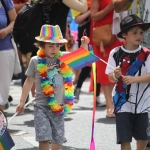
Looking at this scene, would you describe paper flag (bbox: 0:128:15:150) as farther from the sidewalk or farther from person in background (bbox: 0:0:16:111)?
person in background (bbox: 0:0:16:111)

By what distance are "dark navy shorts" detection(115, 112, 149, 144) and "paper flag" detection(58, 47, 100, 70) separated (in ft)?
1.82

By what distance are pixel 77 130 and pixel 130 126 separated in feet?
7.05

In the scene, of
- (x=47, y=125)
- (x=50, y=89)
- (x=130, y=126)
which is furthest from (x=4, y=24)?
(x=130, y=126)

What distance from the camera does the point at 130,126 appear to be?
19.0 ft

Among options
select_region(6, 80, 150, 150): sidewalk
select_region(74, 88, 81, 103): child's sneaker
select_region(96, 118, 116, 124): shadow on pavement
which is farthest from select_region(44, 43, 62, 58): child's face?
select_region(74, 88, 81, 103): child's sneaker

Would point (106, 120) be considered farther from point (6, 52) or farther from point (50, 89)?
point (50, 89)

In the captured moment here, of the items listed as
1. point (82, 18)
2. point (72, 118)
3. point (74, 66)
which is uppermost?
point (74, 66)

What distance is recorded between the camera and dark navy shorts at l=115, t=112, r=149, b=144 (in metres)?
5.74

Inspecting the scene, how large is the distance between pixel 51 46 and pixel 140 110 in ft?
3.58

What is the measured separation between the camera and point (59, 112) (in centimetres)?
609

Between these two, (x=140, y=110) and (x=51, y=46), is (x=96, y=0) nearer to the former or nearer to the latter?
(x=51, y=46)

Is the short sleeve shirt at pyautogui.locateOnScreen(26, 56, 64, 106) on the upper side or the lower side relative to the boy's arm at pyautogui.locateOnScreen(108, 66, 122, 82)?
lower

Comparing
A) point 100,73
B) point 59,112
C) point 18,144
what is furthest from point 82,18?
point 59,112

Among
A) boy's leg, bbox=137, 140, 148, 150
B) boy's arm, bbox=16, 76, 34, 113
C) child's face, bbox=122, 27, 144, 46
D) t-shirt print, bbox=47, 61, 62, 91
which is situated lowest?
boy's leg, bbox=137, 140, 148, 150
